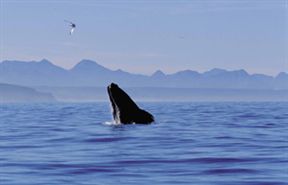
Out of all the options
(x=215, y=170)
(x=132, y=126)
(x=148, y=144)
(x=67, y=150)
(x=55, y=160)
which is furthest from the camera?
(x=132, y=126)

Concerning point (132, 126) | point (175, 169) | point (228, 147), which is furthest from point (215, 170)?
point (132, 126)

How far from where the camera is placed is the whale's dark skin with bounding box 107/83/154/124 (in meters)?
30.1

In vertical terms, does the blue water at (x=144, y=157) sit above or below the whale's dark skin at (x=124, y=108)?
below

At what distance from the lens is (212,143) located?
23.2 m

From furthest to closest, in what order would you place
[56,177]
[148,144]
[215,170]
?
[148,144]
[215,170]
[56,177]

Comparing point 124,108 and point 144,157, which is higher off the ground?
point 124,108

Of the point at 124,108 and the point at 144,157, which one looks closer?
the point at 144,157

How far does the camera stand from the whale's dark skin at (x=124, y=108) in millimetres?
30125

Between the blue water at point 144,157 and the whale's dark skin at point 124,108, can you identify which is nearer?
the blue water at point 144,157

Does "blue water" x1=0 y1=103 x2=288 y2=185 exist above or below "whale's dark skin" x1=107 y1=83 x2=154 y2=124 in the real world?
below

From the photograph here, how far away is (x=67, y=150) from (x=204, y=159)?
4379 millimetres

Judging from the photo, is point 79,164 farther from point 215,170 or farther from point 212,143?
point 212,143

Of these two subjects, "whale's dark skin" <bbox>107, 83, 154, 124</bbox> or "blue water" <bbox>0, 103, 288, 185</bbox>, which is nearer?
"blue water" <bbox>0, 103, 288, 185</bbox>

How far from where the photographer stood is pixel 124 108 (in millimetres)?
30344
